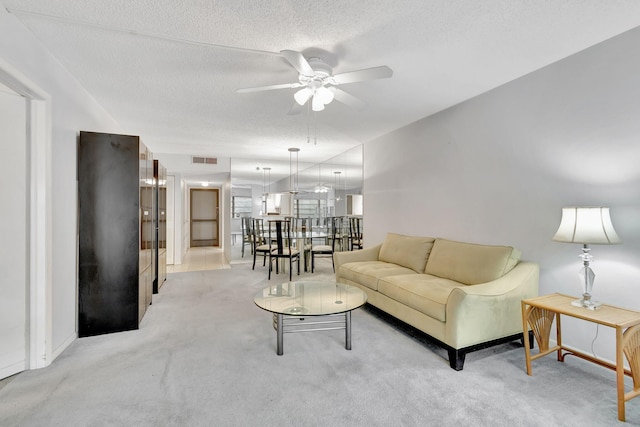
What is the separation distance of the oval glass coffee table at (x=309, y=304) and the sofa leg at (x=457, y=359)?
2.52ft

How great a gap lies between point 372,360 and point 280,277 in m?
3.17

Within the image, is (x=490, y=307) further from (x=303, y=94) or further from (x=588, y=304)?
(x=303, y=94)

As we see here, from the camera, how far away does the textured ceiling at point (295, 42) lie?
6.02 feet

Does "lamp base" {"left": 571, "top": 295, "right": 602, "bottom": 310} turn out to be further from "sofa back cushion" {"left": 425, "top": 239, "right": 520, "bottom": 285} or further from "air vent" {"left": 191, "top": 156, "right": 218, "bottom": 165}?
"air vent" {"left": 191, "top": 156, "right": 218, "bottom": 165}

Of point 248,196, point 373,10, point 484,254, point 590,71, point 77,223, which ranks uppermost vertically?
point 373,10

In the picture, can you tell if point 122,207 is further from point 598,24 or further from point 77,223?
point 598,24

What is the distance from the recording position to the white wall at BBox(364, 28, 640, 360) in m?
2.12

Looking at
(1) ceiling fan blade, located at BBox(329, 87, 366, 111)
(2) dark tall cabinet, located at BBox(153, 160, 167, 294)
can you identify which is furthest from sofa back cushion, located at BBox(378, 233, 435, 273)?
(2) dark tall cabinet, located at BBox(153, 160, 167, 294)

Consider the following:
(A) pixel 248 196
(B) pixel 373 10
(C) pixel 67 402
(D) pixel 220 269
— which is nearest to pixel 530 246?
(B) pixel 373 10

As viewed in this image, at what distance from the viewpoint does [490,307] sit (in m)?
2.33

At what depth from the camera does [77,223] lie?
274 cm

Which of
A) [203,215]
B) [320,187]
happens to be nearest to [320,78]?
[320,187]

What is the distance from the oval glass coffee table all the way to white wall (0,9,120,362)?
1585 millimetres

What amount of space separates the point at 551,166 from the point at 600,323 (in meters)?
1.35
